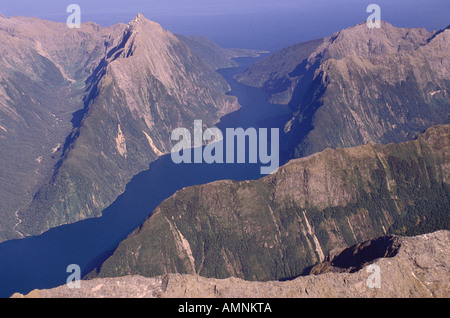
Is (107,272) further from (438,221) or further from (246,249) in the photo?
(438,221)

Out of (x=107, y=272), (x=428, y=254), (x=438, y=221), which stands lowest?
(x=107, y=272)

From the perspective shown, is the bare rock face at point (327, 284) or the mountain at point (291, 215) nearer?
the bare rock face at point (327, 284)

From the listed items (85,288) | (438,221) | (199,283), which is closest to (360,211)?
(438,221)

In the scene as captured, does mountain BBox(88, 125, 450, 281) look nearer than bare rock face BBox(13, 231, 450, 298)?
No

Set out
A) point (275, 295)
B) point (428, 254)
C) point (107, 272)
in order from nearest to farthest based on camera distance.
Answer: point (275, 295), point (428, 254), point (107, 272)
